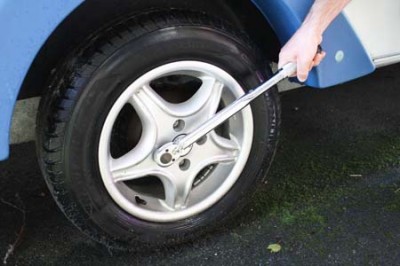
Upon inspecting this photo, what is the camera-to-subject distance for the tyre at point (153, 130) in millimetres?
1888

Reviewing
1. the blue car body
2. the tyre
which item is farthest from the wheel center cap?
the blue car body

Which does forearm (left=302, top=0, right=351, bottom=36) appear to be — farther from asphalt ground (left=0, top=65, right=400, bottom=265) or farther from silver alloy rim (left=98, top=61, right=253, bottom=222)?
asphalt ground (left=0, top=65, right=400, bottom=265)

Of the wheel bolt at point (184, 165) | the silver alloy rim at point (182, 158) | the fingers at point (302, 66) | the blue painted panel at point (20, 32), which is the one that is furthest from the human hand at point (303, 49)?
the blue painted panel at point (20, 32)

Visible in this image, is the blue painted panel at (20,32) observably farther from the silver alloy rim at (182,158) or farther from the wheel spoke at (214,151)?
the wheel spoke at (214,151)

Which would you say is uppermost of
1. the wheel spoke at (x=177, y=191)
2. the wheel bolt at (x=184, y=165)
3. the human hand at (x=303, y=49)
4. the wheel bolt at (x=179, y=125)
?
the human hand at (x=303, y=49)

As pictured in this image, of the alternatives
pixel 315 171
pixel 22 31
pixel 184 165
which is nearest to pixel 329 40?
pixel 184 165

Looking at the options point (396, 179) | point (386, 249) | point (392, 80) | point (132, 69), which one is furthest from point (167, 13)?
point (392, 80)

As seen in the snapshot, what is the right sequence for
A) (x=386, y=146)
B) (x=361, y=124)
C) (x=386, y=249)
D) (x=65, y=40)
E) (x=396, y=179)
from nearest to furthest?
(x=65, y=40)
(x=386, y=249)
(x=396, y=179)
(x=386, y=146)
(x=361, y=124)

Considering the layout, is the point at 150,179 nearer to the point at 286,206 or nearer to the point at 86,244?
the point at 86,244

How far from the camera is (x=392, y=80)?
358cm

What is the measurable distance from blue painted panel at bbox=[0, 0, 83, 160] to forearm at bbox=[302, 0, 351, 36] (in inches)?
30.1

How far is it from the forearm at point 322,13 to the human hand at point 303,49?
0.02m

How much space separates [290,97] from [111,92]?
A: 1719 millimetres

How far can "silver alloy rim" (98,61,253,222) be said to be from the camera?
200 cm
